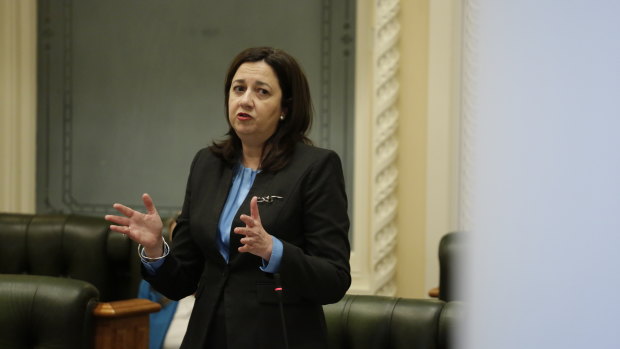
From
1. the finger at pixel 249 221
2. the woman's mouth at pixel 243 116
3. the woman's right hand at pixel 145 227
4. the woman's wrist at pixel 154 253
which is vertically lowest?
the woman's wrist at pixel 154 253

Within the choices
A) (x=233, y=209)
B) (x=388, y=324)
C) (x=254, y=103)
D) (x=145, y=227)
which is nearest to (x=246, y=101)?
(x=254, y=103)

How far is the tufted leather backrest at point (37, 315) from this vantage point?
2.42 metres

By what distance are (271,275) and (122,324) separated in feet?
4.54

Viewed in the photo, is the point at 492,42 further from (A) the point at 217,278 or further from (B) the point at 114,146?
(B) the point at 114,146

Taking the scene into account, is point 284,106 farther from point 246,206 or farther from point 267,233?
point 267,233

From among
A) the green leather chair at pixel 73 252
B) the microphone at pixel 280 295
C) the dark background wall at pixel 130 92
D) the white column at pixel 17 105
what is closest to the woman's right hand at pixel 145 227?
the microphone at pixel 280 295

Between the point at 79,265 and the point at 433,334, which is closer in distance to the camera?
the point at 433,334

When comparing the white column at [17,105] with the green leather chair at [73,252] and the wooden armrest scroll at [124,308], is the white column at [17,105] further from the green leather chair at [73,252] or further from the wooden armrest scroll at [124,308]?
the wooden armrest scroll at [124,308]

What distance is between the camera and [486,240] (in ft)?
0.99

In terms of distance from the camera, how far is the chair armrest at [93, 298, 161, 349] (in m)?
2.69

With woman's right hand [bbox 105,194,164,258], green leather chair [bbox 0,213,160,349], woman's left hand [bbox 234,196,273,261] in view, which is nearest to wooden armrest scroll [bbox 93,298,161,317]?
green leather chair [bbox 0,213,160,349]

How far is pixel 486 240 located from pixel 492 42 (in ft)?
0.24

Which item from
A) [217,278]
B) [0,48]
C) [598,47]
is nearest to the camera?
[598,47]

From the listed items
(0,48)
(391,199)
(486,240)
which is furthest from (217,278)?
(0,48)
